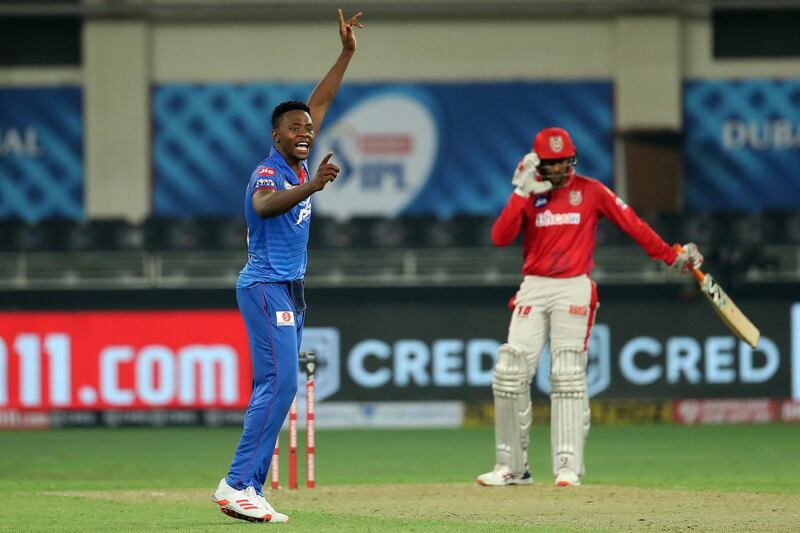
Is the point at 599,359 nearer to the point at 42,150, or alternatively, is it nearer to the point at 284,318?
the point at 284,318

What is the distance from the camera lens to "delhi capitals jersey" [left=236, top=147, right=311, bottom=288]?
7.79m

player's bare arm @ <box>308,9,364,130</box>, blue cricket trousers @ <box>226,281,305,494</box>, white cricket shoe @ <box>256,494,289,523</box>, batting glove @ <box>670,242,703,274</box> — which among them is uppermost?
player's bare arm @ <box>308,9,364,130</box>

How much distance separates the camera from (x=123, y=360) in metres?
17.0

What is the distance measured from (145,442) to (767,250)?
9.11 m

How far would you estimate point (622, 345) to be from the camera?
Answer: 16922mm

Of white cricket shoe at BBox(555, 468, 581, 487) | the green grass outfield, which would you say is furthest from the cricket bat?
white cricket shoe at BBox(555, 468, 581, 487)

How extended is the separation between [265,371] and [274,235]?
69cm

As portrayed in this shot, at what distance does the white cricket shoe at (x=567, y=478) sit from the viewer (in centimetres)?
985

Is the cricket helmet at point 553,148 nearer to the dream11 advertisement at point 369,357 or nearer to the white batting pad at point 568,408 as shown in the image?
the white batting pad at point 568,408

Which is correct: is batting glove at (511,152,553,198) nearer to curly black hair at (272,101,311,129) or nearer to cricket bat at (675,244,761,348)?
cricket bat at (675,244,761,348)

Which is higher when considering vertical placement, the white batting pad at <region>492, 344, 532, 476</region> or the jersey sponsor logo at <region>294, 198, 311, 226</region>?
the jersey sponsor logo at <region>294, 198, 311, 226</region>

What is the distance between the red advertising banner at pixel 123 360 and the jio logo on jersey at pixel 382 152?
10.5 meters

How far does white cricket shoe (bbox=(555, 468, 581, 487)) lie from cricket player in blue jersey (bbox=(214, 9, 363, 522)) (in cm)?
256

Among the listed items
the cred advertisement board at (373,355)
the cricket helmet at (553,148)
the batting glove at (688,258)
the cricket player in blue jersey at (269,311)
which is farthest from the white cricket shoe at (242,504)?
the cred advertisement board at (373,355)
